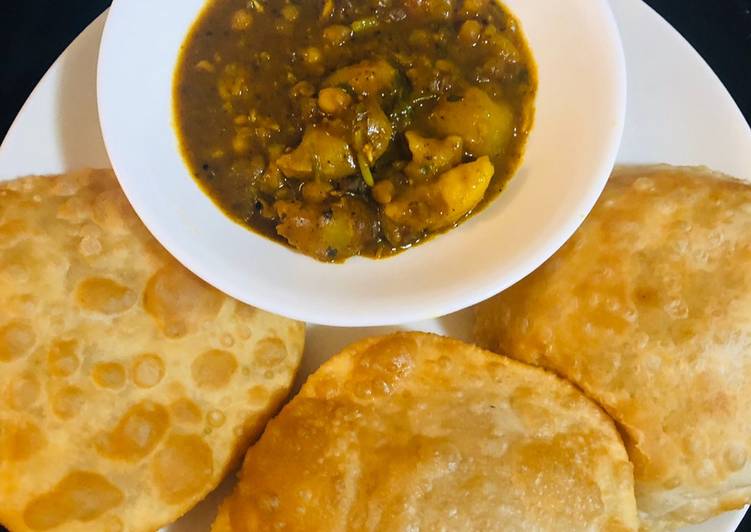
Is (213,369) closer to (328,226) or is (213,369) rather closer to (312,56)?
(328,226)

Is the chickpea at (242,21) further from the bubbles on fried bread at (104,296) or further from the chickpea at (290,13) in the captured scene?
the bubbles on fried bread at (104,296)

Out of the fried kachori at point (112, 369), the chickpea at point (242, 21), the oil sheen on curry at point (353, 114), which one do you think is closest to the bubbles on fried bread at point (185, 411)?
the fried kachori at point (112, 369)

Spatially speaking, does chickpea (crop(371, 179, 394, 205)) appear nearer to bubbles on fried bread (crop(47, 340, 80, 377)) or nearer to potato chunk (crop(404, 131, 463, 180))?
potato chunk (crop(404, 131, 463, 180))

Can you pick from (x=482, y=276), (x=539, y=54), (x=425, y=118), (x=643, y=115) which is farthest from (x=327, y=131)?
(x=643, y=115)

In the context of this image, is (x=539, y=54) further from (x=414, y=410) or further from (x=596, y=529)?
(x=596, y=529)

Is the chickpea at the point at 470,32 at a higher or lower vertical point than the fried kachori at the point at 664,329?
higher

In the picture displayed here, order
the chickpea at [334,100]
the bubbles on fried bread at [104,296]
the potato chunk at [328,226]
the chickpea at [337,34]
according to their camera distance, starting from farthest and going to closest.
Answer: the chickpea at [337,34]
the bubbles on fried bread at [104,296]
the chickpea at [334,100]
the potato chunk at [328,226]

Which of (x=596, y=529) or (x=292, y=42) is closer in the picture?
(x=596, y=529)

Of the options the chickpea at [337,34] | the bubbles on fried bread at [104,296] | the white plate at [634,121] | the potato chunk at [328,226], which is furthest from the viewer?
the white plate at [634,121]

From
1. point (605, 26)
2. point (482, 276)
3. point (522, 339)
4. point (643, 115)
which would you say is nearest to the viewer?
point (482, 276)
